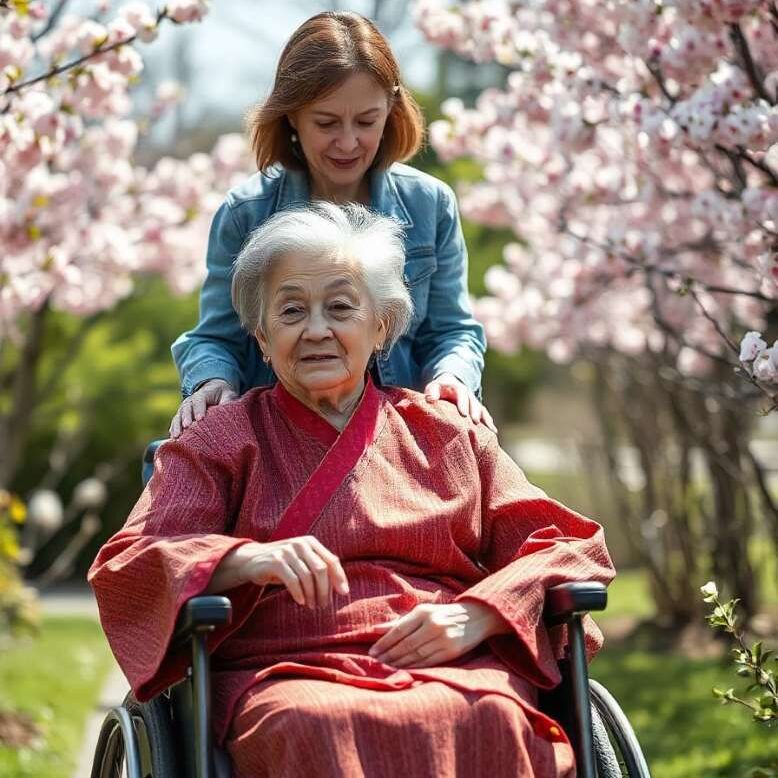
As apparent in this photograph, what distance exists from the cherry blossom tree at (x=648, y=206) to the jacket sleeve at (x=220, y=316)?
1102mm

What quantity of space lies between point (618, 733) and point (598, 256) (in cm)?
389

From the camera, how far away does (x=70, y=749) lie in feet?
19.0

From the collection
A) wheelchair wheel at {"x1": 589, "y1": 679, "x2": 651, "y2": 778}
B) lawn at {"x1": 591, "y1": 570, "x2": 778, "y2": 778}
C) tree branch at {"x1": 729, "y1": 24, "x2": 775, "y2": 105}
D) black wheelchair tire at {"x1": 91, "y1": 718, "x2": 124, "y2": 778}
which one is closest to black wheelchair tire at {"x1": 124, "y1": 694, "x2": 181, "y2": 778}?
black wheelchair tire at {"x1": 91, "y1": 718, "x2": 124, "y2": 778}

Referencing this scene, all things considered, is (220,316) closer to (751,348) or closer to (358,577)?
(358,577)

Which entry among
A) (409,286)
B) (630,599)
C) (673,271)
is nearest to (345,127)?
(409,286)

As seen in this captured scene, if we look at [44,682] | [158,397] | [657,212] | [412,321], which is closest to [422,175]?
[412,321]

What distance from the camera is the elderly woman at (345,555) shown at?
2.66 m

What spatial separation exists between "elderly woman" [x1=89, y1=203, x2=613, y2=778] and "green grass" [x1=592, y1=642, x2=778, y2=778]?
65.0 inches

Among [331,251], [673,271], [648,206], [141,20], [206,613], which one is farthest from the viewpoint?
[648,206]

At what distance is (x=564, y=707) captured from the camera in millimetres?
2963

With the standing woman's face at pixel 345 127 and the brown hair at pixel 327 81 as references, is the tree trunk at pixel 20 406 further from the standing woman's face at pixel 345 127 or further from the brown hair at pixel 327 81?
the standing woman's face at pixel 345 127

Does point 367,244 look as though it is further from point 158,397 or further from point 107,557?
point 158,397

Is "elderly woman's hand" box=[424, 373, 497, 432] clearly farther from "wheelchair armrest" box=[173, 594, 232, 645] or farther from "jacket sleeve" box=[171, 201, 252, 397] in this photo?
"wheelchair armrest" box=[173, 594, 232, 645]

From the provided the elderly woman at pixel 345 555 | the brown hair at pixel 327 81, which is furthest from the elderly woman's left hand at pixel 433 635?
the brown hair at pixel 327 81
